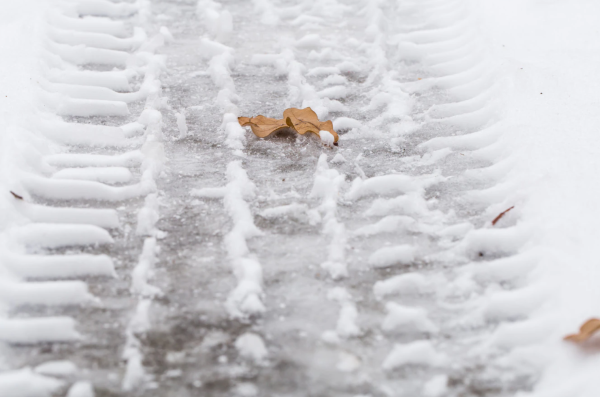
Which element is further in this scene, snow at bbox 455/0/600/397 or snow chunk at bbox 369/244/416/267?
snow chunk at bbox 369/244/416/267

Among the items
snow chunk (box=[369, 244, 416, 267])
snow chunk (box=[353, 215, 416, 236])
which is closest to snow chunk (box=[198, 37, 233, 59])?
snow chunk (box=[353, 215, 416, 236])

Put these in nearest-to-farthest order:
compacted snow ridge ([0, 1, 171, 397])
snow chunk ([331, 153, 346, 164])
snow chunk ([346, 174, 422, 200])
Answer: compacted snow ridge ([0, 1, 171, 397]) < snow chunk ([346, 174, 422, 200]) < snow chunk ([331, 153, 346, 164])

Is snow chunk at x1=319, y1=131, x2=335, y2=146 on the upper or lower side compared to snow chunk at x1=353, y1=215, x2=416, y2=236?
upper

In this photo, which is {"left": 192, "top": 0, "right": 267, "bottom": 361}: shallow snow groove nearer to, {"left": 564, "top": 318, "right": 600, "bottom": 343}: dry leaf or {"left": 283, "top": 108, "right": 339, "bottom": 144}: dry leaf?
{"left": 283, "top": 108, "right": 339, "bottom": 144}: dry leaf

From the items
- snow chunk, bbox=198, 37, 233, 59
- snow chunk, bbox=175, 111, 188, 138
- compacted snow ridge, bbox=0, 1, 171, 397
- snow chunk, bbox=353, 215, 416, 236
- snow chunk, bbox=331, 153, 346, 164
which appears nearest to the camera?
compacted snow ridge, bbox=0, 1, 171, 397

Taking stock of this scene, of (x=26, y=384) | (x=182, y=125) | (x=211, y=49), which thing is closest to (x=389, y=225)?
(x=182, y=125)

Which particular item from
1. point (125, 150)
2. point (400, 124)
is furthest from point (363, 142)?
point (125, 150)

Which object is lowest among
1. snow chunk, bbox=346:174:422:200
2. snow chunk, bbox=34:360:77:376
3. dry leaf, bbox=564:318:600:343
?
snow chunk, bbox=34:360:77:376
